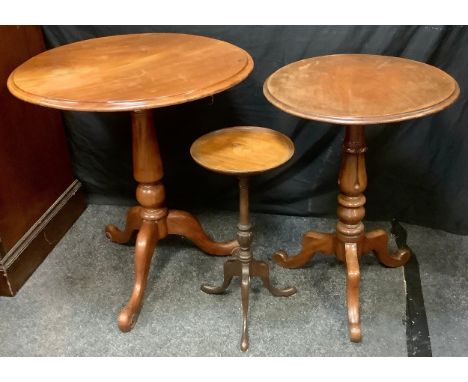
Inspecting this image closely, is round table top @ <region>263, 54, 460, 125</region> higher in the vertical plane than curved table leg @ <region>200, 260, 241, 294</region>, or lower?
higher

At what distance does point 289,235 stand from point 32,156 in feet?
3.90

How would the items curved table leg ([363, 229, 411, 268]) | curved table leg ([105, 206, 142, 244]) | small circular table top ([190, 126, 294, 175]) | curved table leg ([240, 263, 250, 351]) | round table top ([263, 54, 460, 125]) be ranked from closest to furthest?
1. round table top ([263, 54, 460, 125])
2. small circular table top ([190, 126, 294, 175])
3. curved table leg ([240, 263, 250, 351])
4. curved table leg ([363, 229, 411, 268])
5. curved table leg ([105, 206, 142, 244])

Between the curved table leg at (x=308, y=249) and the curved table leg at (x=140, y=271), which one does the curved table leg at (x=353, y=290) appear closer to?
the curved table leg at (x=308, y=249)

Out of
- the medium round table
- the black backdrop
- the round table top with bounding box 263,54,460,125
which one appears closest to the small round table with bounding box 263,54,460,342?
the round table top with bounding box 263,54,460,125

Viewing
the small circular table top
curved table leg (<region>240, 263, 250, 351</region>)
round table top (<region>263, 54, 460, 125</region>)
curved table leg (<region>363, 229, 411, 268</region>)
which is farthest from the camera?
curved table leg (<region>363, 229, 411, 268</region>)

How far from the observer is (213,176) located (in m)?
2.79

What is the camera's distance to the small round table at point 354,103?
5.64 ft

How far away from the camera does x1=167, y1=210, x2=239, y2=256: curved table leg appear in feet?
7.79

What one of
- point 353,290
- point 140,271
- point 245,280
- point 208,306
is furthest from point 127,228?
point 353,290

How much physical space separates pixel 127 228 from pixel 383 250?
3.58 feet

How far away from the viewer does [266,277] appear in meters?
2.20

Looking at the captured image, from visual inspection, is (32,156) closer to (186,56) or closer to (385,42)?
(186,56)

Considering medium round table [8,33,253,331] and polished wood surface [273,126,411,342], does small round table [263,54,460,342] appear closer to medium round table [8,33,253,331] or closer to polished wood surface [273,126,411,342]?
polished wood surface [273,126,411,342]

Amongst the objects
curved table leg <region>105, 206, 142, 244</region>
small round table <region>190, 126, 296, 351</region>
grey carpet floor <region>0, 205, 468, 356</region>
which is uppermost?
small round table <region>190, 126, 296, 351</region>
